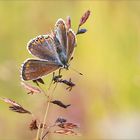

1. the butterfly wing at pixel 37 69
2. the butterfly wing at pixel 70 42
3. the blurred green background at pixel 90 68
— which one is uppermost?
the blurred green background at pixel 90 68

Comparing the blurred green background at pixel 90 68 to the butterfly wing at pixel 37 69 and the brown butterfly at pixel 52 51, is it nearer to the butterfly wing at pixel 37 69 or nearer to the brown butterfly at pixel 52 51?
the brown butterfly at pixel 52 51

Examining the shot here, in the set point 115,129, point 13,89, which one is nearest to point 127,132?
point 115,129

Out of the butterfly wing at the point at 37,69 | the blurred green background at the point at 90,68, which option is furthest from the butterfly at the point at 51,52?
the blurred green background at the point at 90,68

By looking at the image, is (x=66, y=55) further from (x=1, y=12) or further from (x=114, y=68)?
(x=1, y=12)

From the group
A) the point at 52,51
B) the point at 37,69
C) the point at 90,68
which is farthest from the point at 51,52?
the point at 90,68

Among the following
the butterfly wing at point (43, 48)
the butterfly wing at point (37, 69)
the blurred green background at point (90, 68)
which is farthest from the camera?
the blurred green background at point (90, 68)

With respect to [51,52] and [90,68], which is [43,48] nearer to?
[51,52]
